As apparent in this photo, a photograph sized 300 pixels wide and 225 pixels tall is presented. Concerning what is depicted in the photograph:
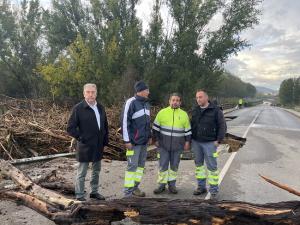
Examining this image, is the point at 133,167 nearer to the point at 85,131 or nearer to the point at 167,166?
the point at 167,166

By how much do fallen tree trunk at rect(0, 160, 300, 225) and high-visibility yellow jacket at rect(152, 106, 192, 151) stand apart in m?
2.02

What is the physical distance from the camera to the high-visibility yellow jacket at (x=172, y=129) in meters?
6.95

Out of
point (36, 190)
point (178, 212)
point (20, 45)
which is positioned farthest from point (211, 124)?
point (20, 45)

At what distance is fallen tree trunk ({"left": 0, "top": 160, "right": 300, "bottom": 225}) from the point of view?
4562 mm

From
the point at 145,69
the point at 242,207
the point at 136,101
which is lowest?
the point at 242,207

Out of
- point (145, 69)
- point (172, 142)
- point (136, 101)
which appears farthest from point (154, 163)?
point (145, 69)

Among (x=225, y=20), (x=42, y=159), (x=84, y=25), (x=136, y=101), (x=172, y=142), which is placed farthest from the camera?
(x=84, y=25)

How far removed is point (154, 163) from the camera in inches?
400

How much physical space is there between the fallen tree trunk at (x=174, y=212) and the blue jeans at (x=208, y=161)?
6.22 feet

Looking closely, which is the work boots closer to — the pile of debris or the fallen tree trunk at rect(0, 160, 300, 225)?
the fallen tree trunk at rect(0, 160, 300, 225)

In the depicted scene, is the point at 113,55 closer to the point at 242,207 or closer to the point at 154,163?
the point at 154,163

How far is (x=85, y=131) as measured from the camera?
6191mm

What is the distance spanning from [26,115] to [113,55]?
35.3ft

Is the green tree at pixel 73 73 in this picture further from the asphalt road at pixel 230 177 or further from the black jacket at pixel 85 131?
the black jacket at pixel 85 131
